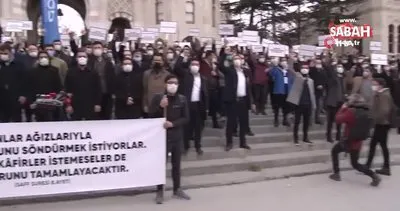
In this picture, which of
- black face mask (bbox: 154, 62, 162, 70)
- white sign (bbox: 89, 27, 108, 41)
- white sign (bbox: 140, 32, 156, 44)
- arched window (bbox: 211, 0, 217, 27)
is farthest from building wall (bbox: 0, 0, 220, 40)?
black face mask (bbox: 154, 62, 162, 70)

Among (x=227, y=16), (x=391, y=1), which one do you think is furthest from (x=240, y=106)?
(x=391, y=1)

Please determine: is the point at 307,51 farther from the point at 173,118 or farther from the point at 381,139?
the point at 173,118

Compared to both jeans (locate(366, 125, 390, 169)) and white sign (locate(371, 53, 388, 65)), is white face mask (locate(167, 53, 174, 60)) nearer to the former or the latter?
jeans (locate(366, 125, 390, 169))

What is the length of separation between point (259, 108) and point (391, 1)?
4713 centimetres

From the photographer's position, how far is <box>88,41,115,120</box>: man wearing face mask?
1066cm

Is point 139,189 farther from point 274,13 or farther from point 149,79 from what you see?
A: point 274,13

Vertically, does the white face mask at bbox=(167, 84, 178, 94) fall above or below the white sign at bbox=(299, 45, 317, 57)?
below

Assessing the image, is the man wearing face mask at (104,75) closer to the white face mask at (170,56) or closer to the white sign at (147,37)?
the white face mask at (170,56)

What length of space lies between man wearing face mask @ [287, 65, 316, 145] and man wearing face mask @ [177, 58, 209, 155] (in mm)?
2679

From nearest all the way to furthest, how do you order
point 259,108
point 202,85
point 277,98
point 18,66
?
point 18,66 → point 202,85 → point 277,98 → point 259,108

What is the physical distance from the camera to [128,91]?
34.3 feet

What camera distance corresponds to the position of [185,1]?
1506 inches

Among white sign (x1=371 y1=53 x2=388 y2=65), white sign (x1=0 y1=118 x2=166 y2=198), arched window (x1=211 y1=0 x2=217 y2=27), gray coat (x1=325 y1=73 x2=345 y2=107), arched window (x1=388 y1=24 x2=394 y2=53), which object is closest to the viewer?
white sign (x1=0 y1=118 x2=166 y2=198)

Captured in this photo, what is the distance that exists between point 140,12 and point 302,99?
26.0 metres
